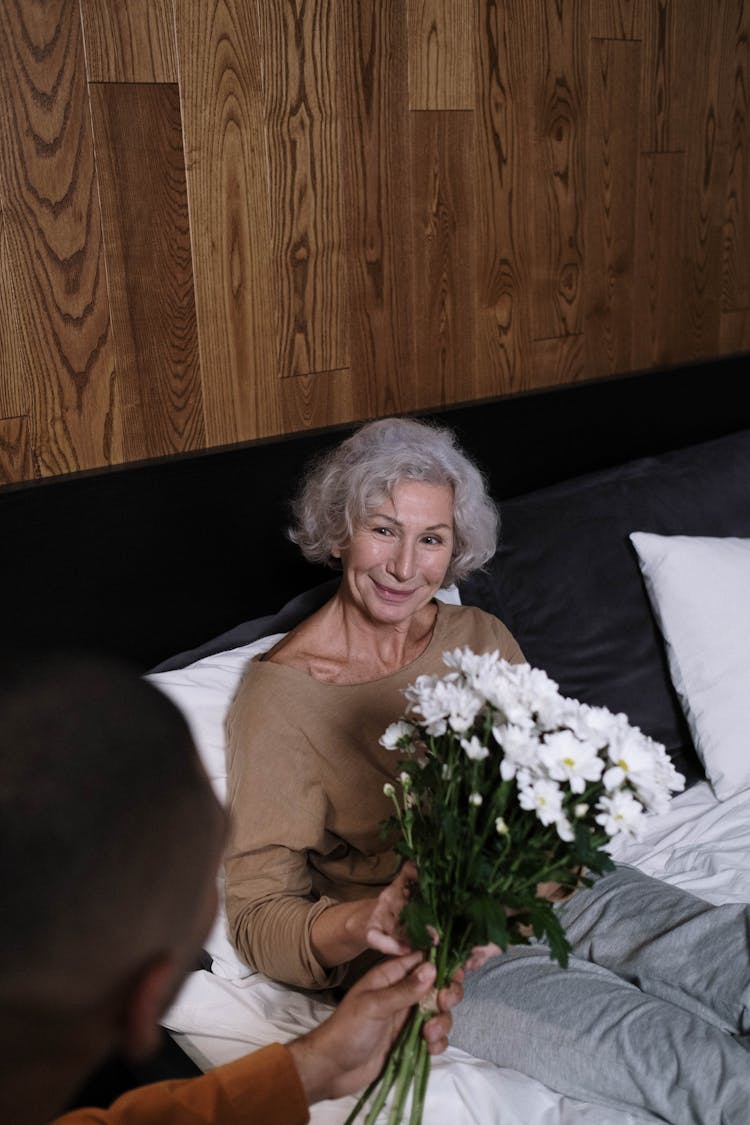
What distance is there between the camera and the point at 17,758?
0.62 m

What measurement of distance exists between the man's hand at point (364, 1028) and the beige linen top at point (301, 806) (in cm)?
32

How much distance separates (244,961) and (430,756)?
0.56 meters

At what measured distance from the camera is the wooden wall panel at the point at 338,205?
74.2 inches

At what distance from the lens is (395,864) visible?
171 cm

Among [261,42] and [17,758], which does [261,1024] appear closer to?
[17,758]

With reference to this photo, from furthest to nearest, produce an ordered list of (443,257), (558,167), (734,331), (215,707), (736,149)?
(734,331) < (736,149) < (558,167) < (443,257) < (215,707)

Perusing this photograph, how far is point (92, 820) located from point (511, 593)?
1.67 meters

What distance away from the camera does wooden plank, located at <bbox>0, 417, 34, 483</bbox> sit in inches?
74.2

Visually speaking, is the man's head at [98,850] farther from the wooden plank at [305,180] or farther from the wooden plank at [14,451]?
the wooden plank at [305,180]

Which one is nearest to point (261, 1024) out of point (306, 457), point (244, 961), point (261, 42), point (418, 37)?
point (244, 961)

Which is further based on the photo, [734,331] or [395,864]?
[734,331]

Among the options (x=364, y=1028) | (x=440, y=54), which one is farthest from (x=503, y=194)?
(x=364, y=1028)

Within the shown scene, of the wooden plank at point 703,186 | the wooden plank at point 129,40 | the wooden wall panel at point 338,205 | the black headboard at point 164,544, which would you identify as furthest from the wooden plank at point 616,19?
the wooden plank at point 129,40

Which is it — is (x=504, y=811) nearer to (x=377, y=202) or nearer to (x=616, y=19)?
(x=377, y=202)
